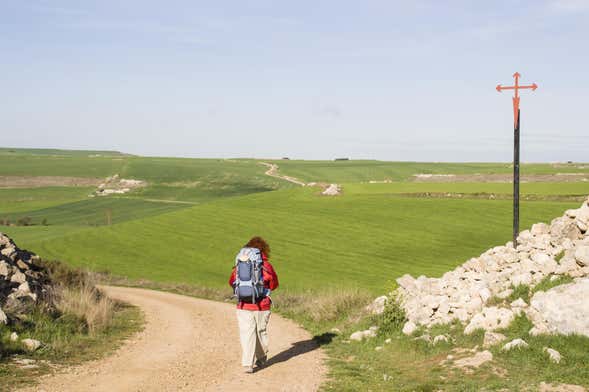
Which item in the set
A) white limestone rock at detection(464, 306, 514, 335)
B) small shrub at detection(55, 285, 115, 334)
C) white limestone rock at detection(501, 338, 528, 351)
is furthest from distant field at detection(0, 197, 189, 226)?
white limestone rock at detection(501, 338, 528, 351)

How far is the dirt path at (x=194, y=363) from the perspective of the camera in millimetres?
11320

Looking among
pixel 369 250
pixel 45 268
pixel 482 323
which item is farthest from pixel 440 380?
pixel 369 250

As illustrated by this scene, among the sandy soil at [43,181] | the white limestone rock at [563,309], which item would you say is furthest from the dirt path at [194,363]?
the sandy soil at [43,181]

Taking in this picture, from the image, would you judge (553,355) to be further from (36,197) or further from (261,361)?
(36,197)

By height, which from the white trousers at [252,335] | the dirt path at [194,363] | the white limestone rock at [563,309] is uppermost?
the white limestone rock at [563,309]

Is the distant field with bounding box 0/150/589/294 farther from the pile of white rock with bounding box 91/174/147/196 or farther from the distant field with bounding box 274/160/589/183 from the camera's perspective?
the distant field with bounding box 274/160/589/183

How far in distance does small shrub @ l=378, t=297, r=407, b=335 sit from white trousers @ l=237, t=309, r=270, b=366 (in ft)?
12.7

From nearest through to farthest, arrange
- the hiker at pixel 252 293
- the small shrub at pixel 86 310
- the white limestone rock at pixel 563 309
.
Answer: the white limestone rock at pixel 563 309
the hiker at pixel 252 293
the small shrub at pixel 86 310

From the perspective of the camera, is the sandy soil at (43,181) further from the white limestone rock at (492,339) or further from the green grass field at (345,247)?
the white limestone rock at (492,339)

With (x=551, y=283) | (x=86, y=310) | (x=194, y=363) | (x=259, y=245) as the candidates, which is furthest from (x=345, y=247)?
(x=259, y=245)

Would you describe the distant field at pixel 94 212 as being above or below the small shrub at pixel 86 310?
below

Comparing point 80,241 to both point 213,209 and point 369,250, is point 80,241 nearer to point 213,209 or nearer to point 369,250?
point 213,209

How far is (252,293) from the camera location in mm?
12781

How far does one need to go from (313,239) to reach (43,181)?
11108 cm
